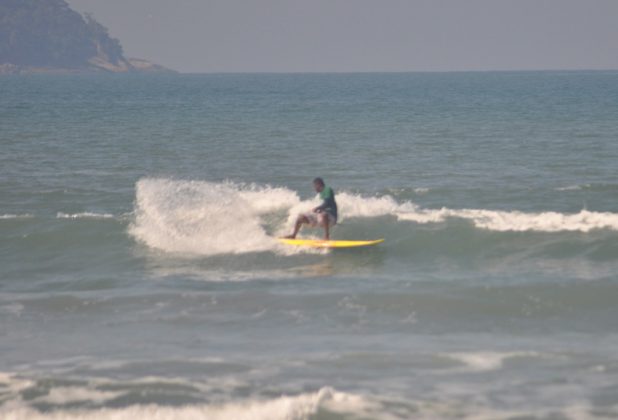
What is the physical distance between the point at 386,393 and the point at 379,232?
9.30 meters

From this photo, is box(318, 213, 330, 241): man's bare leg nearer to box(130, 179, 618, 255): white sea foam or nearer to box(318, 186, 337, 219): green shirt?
box(318, 186, 337, 219): green shirt

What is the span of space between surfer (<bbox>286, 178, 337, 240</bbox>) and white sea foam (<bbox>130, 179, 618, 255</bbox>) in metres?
0.69

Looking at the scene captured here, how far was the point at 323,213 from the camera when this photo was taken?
18594mm

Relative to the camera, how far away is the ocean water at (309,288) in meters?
11.2

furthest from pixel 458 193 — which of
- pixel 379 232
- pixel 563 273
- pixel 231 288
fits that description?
pixel 231 288

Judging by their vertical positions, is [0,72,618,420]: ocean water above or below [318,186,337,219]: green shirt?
below

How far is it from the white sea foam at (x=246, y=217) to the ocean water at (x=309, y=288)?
0.06 meters

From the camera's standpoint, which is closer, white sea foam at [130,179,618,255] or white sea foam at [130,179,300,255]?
white sea foam at [130,179,300,255]

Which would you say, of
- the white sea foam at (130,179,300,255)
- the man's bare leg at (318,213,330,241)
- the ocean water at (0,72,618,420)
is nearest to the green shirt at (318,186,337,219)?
the man's bare leg at (318,213,330,241)

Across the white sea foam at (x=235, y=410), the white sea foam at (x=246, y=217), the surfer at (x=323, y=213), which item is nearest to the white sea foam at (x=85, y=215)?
the white sea foam at (x=246, y=217)

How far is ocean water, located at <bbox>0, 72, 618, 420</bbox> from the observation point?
1123cm

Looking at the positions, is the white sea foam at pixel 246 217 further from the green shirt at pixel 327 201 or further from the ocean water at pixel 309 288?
the green shirt at pixel 327 201

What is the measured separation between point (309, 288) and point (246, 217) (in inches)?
205

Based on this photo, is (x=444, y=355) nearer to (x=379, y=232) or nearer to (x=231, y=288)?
(x=231, y=288)
